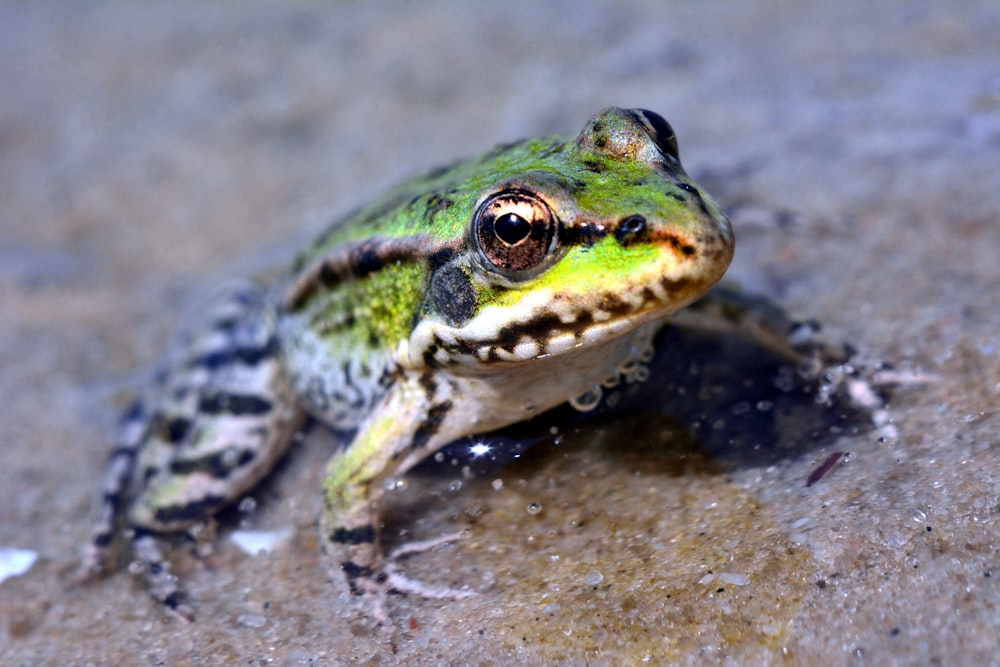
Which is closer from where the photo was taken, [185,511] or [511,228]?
[511,228]

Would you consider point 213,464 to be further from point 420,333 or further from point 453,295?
point 453,295

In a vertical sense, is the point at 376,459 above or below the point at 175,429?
below

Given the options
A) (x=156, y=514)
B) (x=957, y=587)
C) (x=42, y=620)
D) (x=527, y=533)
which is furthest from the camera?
(x=156, y=514)

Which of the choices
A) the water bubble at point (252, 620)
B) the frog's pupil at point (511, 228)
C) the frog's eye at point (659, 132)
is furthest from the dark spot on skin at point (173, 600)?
the frog's eye at point (659, 132)

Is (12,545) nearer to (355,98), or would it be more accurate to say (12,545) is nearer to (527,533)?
(527,533)

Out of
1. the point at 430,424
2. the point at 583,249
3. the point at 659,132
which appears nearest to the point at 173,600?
the point at 430,424

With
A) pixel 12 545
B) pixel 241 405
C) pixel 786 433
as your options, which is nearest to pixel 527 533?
pixel 786 433
